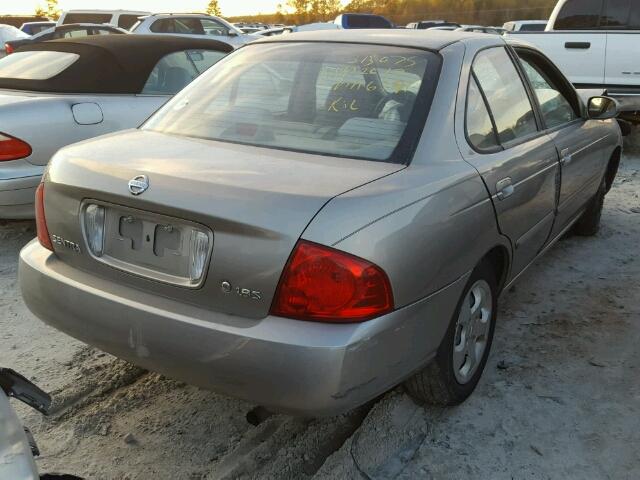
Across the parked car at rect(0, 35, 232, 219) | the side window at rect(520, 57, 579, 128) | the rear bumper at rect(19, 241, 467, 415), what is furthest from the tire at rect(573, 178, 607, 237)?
the parked car at rect(0, 35, 232, 219)

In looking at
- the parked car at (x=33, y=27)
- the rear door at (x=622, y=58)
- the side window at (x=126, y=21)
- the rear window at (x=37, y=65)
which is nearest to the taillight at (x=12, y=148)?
the rear window at (x=37, y=65)

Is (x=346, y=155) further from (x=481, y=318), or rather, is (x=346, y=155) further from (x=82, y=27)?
(x=82, y=27)

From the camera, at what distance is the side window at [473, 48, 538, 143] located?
2994mm

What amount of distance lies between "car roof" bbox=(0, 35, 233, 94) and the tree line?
48.7 m

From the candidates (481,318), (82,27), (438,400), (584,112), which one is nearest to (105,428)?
(438,400)

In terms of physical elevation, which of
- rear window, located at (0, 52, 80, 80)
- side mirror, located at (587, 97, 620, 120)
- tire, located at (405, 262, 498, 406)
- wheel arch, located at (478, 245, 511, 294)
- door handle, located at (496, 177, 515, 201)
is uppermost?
rear window, located at (0, 52, 80, 80)

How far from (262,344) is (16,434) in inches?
29.9

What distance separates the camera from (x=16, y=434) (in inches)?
57.1

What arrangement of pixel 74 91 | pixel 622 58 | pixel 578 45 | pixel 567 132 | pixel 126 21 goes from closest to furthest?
1. pixel 567 132
2. pixel 74 91
3. pixel 622 58
4. pixel 578 45
5. pixel 126 21

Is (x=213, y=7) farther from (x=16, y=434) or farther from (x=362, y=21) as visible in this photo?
(x=16, y=434)

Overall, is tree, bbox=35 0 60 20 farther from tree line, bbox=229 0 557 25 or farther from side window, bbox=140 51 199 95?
side window, bbox=140 51 199 95

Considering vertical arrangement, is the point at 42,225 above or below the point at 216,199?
below

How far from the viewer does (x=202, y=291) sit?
2.12m

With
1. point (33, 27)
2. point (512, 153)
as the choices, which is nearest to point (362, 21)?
point (33, 27)
